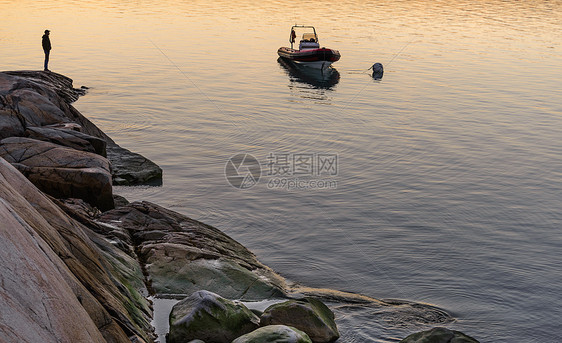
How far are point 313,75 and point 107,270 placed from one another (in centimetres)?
3518

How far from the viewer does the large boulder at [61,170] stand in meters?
12.9

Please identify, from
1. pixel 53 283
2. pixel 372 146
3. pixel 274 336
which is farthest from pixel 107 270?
pixel 372 146

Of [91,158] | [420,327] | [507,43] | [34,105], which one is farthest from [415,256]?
[507,43]

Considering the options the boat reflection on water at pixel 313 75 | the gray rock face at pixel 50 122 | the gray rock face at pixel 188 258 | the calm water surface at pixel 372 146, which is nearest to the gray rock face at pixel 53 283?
the gray rock face at pixel 188 258

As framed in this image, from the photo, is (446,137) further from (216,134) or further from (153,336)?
(153,336)

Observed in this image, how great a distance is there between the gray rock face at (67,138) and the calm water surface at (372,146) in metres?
2.00

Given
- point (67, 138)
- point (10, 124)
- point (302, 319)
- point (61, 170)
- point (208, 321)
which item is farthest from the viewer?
point (67, 138)

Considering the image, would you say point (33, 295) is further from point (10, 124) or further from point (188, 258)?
point (10, 124)

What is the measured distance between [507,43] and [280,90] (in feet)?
99.6

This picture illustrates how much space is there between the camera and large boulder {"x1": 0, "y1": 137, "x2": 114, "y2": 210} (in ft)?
42.4

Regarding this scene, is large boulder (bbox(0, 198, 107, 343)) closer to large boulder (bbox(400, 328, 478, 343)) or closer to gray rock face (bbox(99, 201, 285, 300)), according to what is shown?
gray rock face (bbox(99, 201, 285, 300))

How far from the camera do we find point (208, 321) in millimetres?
9375

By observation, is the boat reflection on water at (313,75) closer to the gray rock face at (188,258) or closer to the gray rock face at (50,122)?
the gray rock face at (50,122)

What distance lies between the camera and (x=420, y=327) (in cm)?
1103
